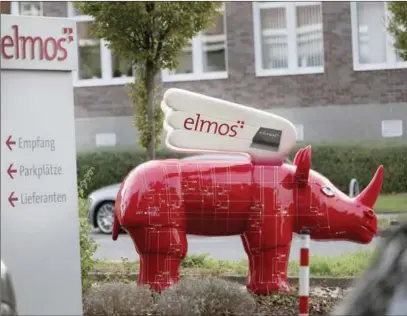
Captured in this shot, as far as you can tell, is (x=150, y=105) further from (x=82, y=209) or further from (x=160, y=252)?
(x=160, y=252)

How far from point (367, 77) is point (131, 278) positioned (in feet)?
39.5

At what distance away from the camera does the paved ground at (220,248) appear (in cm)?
1484

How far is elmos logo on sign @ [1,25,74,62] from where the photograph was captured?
23.1 feet

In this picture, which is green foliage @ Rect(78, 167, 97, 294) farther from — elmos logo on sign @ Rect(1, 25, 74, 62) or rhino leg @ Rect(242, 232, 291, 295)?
elmos logo on sign @ Rect(1, 25, 74, 62)

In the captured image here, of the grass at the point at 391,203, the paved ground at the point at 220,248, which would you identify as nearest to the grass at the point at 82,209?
the grass at the point at 391,203

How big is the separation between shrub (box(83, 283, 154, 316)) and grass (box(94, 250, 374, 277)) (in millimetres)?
2439

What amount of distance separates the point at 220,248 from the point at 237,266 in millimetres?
3871

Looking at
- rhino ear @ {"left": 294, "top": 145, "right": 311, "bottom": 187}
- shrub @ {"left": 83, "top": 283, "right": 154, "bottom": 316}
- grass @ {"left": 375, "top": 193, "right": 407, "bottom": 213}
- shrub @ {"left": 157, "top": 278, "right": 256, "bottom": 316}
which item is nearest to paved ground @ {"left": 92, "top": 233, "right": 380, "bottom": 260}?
grass @ {"left": 375, "top": 193, "right": 407, "bottom": 213}

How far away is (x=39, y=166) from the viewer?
712 centimetres

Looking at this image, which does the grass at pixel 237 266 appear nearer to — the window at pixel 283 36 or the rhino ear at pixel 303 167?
the rhino ear at pixel 303 167

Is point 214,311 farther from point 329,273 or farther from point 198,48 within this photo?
point 198,48

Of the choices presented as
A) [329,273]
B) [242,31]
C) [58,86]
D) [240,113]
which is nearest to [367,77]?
[242,31]

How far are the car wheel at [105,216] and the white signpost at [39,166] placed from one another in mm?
12778

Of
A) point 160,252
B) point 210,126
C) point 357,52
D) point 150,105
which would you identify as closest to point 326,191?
point 210,126
